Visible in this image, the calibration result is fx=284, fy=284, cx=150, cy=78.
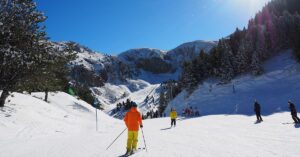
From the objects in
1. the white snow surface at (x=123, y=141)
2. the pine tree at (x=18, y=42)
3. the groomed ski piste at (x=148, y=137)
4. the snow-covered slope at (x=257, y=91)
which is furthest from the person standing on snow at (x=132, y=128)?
the snow-covered slope at (x=257, y=91)

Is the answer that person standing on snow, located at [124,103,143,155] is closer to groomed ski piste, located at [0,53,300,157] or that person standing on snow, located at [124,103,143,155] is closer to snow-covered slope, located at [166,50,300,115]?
groomed ski piste, located at [0,53,300,157]

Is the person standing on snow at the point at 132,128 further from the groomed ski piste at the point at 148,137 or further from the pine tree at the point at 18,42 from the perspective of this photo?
the pine tree at the point at 18,42

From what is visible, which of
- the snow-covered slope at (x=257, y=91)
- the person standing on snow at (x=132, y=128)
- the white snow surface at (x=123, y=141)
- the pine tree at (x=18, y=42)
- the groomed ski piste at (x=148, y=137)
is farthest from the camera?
the snow-covered slope at (x=257, y=91)

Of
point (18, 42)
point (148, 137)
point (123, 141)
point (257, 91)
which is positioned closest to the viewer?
point (123, 141)

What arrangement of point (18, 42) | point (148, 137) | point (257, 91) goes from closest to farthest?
1. point (148, 137)
2. point (18, 42)
3. point (257, 91)

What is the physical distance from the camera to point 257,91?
2083 inches

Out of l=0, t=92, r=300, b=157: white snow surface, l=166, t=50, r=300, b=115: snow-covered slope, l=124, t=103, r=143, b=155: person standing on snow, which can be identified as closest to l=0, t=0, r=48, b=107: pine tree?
l=0, t=92, r=300, b=157: white snow surface

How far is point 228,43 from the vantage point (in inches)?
2876

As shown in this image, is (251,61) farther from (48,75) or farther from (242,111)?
(48,75)

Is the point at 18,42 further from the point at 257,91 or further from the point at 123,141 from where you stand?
the point at 257,91

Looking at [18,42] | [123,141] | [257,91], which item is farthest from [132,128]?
[257,91]

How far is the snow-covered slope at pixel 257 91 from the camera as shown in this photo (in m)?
45.6

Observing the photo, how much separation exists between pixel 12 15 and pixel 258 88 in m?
45.5

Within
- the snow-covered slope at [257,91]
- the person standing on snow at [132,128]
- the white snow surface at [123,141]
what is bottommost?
the white snow surface at [123,141]
